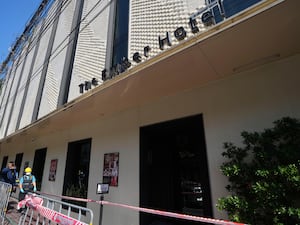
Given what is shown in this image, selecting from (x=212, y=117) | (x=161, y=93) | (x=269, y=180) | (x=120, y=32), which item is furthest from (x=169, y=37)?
(x=269, y=180)

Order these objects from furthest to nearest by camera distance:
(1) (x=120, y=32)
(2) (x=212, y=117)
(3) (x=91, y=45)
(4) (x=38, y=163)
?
(4) (x=38, y=163) → (3) (x=91, y=45) → (1) (x=120, y=32) → (2) (x=212, y=117)

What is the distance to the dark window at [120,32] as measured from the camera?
475cm

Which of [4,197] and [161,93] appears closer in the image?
[161,93]

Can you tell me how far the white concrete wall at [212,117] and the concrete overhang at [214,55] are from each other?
220mm

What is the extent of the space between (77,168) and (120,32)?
5149mm

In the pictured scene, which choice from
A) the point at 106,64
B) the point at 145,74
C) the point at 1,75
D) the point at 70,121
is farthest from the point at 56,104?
the point at 1,75

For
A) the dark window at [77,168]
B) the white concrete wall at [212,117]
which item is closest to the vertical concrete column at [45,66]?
the dark window at [77,168]

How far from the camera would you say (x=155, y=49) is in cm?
350

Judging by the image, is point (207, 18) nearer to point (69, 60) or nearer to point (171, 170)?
point (171, 170)

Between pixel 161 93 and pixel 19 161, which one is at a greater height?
pixel 161 93

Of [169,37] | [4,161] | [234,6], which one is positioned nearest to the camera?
[234,6]

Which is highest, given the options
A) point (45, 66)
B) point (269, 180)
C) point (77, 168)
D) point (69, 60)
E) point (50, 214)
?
point (45, 66)

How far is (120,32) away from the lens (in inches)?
202

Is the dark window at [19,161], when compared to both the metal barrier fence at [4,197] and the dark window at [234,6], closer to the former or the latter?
the metal barrier fence at [4,197]
